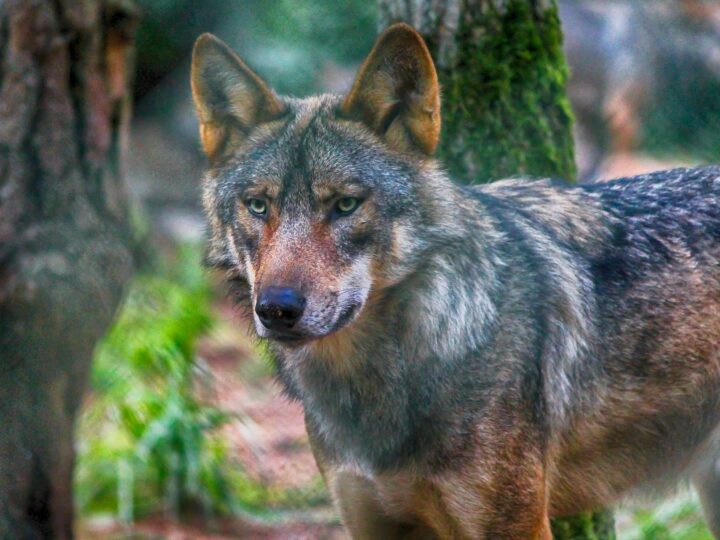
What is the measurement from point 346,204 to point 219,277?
2.68 feet

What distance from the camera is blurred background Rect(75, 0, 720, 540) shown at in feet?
22.0

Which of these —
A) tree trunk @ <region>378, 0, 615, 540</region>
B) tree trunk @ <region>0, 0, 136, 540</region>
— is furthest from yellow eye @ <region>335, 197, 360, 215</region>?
tree trunk @ <region>0, 0, 136, 540</region>

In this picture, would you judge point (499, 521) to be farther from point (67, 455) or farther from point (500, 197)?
point (67, 455)

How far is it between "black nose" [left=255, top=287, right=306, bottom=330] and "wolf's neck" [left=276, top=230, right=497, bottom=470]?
56 centimetres

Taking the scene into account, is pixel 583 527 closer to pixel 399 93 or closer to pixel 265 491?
pixel 399 93

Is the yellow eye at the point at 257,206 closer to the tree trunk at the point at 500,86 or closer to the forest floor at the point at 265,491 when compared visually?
the tree trunk at the point at 500,86

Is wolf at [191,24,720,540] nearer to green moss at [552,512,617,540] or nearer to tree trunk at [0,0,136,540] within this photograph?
green moss at [552,512,617,540]

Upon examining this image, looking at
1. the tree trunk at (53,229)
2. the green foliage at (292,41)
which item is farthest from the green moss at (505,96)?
the green foliage at (292,41)

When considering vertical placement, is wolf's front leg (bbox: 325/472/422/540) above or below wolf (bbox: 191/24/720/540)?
below

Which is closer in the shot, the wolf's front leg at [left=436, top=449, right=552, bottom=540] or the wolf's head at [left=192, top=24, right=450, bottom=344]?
the wolf's head at [left=192, top=24, right=450, bottom=344]

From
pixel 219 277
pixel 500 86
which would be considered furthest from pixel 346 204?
pixel 500 86

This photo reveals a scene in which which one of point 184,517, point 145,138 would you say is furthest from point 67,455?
point 145,138

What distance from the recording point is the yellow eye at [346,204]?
3.40 metres

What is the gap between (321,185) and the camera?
11.1ft
